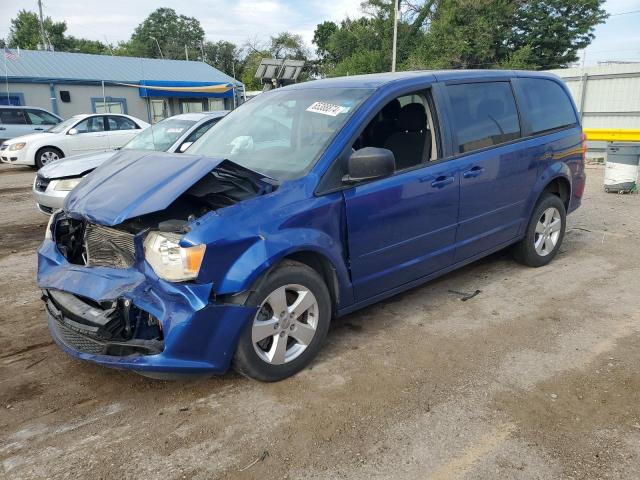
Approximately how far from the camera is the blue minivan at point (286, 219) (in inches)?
110

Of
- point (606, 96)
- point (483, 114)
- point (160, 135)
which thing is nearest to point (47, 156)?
point (160, 135)

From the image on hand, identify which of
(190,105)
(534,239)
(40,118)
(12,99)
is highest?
(12,99)

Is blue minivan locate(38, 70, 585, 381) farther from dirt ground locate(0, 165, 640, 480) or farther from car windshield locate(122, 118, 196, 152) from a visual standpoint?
car windshield locate(122, 118, 196, 152)

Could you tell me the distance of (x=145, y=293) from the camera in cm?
279

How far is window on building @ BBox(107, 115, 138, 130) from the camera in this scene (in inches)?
543

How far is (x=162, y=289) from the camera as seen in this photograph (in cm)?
276

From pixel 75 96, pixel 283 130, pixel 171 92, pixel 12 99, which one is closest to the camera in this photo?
pixel 283 130

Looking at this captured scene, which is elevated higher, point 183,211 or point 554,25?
point 554,25

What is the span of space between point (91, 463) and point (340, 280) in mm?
1733

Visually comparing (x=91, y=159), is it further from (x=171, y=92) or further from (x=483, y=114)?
(x=171, y=92)

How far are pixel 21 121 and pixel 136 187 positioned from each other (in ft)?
52.1

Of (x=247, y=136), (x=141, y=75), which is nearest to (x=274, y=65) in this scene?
(x=247, y=136)

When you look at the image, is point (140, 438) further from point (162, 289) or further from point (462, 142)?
point (462, 142)

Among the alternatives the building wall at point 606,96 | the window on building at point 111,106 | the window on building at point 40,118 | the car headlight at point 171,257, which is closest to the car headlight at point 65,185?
the car headlight at point 171,257
